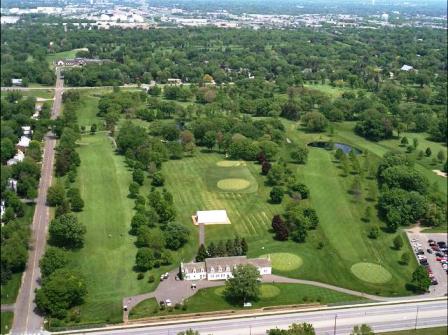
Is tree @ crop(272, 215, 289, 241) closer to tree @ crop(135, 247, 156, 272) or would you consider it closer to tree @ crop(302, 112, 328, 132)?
tree @ crop(135, 247, 156, 272)

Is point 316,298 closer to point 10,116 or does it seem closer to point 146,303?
point 146,303

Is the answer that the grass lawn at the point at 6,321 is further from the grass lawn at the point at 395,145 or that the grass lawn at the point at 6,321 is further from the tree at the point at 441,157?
the tree at the point at 441,157

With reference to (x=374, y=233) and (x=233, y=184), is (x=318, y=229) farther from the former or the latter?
(x=233, y=184)

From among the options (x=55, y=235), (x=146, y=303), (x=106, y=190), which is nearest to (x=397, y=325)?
(x=146, y=303)

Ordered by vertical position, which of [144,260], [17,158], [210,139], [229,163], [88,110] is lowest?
[88,110]

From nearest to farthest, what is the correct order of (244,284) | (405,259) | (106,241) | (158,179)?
(244,284) → (405,259) → (106,241) → (158,179)

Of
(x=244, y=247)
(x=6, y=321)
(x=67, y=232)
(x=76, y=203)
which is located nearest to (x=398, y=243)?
(x=244, y=247)
